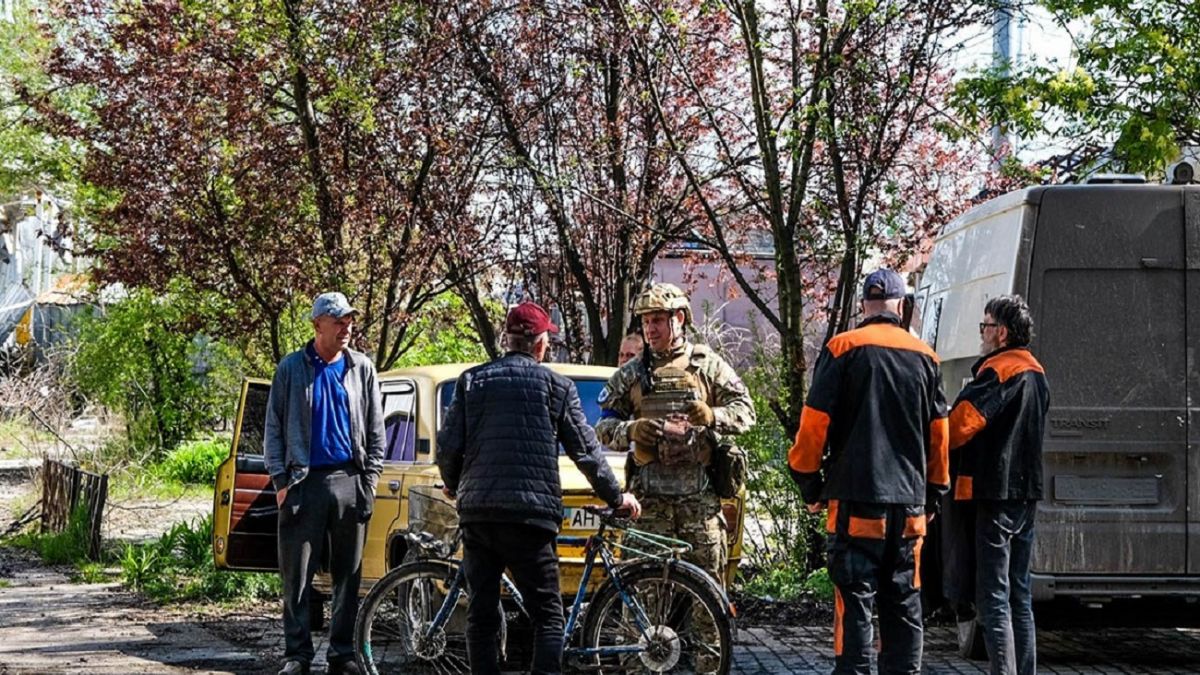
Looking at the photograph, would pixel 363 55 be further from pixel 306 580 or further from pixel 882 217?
pixel 306 580

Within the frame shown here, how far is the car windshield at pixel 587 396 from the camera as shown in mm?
9500

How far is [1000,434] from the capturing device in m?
7.68

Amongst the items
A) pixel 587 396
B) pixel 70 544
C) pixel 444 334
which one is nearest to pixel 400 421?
pixel 587 396

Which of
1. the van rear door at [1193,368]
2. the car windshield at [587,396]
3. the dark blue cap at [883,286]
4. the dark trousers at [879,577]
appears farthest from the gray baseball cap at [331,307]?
the van rear door at [1193,368]

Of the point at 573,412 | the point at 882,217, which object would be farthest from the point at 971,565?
the point at 882,217

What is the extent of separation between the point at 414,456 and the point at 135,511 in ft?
33.2

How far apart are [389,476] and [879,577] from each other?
3.73 m

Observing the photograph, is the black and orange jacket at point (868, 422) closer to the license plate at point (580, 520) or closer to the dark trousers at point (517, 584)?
the dark trousers at point (517, 584)

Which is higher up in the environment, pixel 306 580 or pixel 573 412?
pixel 573 412

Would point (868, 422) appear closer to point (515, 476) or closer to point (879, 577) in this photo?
point (879, 577)

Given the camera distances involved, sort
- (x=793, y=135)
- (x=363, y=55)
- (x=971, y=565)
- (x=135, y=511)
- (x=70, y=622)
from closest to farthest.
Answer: (x=971, y=565) < (x=70, y=622) < (x=793, y=135) < (x=363, y=55) < (x=135, y=511)

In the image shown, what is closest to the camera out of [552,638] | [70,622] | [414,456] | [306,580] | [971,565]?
[552,638]

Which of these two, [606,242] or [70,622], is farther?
[606,242]

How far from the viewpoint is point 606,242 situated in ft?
54.6
